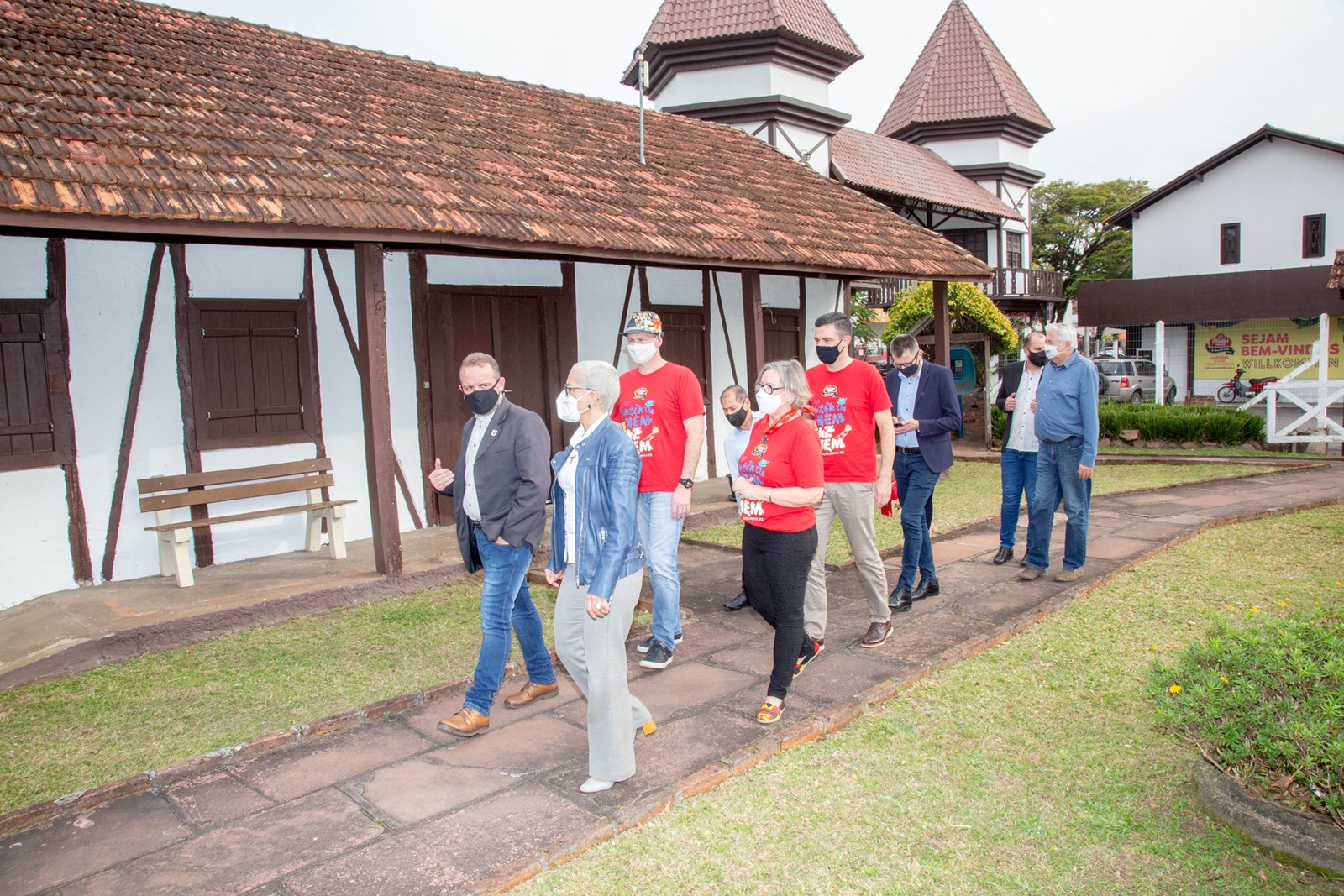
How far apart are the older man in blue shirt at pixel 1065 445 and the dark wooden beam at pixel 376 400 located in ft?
16.3

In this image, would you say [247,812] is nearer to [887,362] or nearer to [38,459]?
[38,459]

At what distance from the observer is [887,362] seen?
1908 centimetres

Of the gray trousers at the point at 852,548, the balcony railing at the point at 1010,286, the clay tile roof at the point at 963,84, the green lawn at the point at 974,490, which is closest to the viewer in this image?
the gray trousers at the point at 852,548

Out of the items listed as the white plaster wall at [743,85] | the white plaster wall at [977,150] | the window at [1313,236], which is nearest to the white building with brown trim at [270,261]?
the white plaster wall at [743,85]

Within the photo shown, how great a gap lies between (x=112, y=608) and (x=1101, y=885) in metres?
6.36

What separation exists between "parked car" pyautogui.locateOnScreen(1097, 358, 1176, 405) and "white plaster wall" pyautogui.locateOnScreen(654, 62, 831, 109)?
14.6 meters

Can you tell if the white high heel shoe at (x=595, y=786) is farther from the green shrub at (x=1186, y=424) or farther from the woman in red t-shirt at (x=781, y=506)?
the green shrub at (x=1186, y=424)

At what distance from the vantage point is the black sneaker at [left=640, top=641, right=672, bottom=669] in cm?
523

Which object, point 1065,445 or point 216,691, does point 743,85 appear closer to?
point 1065,445

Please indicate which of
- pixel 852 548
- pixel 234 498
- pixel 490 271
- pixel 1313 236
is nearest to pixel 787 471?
pixel 852 548

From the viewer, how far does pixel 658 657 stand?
525cm

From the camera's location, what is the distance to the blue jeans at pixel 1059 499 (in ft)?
21.9

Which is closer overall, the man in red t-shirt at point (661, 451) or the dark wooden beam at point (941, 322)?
the man in red t-shirt at point (661, 451)

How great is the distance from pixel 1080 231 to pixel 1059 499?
52.1m
